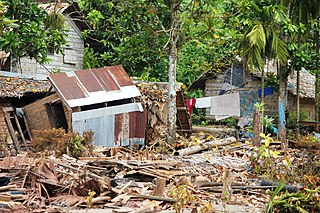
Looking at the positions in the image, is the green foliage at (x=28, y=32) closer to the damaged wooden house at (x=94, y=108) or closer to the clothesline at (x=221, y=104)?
the damaged wooden house at (x=94, y=108)

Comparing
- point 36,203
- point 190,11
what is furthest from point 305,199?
point 190,11

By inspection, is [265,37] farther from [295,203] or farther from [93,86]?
[295,203]

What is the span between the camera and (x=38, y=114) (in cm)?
1611

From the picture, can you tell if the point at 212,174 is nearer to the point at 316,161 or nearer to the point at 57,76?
the point at 316,161

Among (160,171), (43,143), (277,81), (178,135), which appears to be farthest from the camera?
(277,81)

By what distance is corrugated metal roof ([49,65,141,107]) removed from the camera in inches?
603

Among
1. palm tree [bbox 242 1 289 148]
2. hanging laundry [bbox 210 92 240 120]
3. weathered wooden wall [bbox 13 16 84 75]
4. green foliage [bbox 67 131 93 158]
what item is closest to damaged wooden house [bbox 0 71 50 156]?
green foliage [bbox 67 131 93 158]

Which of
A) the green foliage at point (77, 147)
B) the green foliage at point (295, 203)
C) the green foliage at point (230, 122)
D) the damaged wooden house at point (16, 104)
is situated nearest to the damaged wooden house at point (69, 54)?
the damaged wooden house at point (16, 104)

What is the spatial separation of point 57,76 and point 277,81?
10.1 metres

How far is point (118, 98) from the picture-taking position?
16078 mm

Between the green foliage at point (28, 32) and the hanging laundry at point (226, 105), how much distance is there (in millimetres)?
7742

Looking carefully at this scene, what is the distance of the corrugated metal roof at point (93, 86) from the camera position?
15.3 metres

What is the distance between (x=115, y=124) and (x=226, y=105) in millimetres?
7471

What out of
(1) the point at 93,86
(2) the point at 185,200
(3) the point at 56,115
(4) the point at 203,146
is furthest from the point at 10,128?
(2) the point at 185,200
